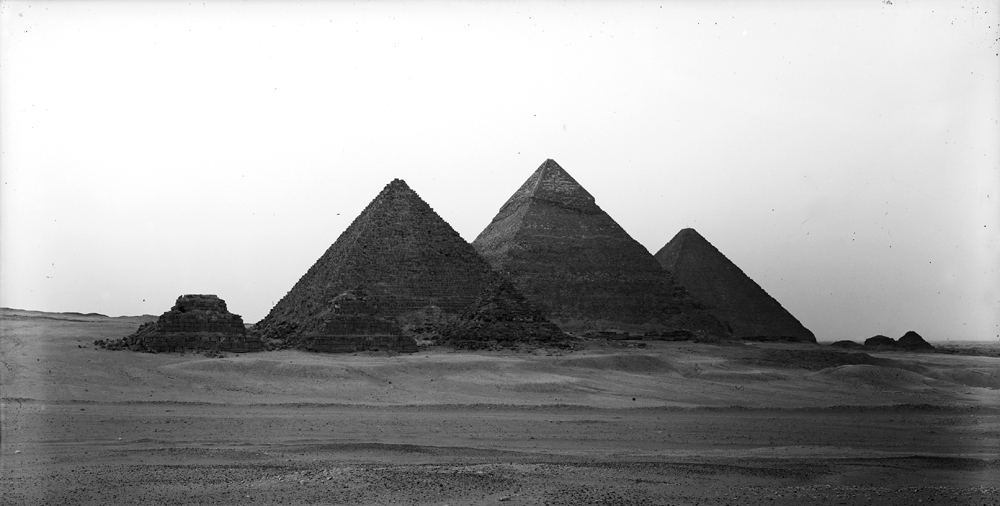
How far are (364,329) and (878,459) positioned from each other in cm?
1917

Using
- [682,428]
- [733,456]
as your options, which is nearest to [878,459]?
[733,456]

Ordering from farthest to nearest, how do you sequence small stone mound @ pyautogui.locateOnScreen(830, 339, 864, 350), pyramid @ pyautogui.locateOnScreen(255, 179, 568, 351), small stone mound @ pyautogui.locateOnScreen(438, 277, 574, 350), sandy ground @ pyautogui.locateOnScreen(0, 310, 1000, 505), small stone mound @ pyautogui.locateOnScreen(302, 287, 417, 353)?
small stone mound @ pyautogui.locateOnScreen(830, 339, 864, 350) → pyramid @ pyautogui.locateOnScreen(255, 179, 568, 351) → small stone mound @ pyautogui.locateOnScreen(438, 277, 574, 350) → small stone mound @ pyautogui.locateOnScreen(302, 287, 417, 353) → sandy ground @ pyautogui.locateOnScreen(0, 310, 1000, 505)

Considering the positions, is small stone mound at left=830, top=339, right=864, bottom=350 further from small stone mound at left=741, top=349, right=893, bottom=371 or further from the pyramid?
the pyramid

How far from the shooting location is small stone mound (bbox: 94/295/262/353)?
965 inches

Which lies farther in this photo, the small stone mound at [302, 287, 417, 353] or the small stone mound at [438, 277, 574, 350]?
the small stone mound at [438, 277, 574, 350]

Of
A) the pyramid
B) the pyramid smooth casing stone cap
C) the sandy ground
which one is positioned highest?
the pyramid smooth casing stone cap

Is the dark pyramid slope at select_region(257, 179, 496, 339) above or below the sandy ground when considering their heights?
above

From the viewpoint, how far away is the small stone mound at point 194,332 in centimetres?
2450

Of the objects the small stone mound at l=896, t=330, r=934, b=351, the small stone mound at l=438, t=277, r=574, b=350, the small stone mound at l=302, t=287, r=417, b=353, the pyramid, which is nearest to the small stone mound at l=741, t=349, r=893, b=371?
the small stone mound at l=438, t=277, r=574, b=350

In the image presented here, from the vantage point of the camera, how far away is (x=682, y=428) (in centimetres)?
1395

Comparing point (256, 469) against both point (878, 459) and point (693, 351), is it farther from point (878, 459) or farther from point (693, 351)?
point (693, 351)

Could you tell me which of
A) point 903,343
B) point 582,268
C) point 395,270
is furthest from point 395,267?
point 903,343

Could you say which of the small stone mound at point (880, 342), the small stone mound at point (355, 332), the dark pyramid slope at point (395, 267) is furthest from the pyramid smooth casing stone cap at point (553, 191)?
the small stone mound at point (355, 332)

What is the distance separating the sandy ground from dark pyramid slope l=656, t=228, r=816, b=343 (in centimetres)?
2983
